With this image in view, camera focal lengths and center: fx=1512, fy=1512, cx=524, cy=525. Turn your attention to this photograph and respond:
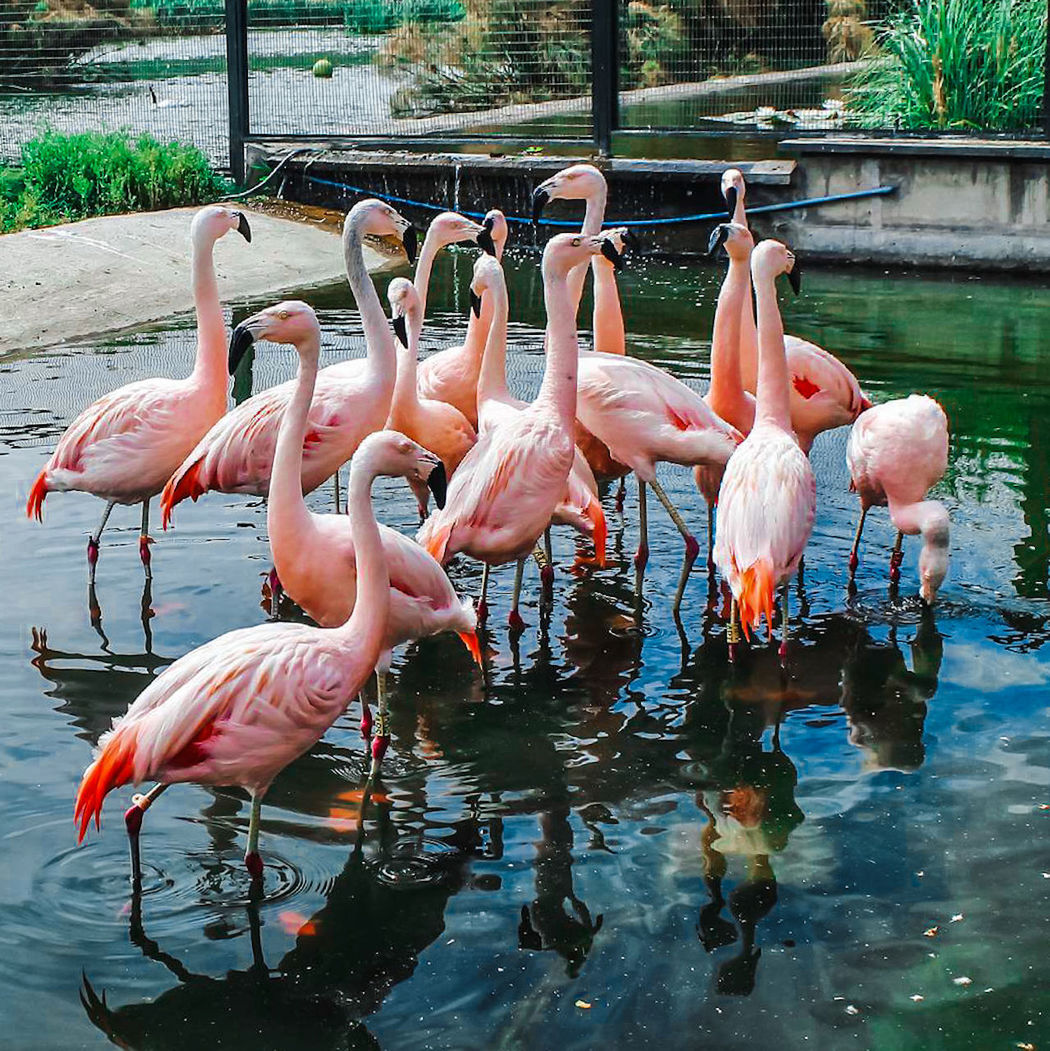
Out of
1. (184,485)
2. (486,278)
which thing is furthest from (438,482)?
(486,278)

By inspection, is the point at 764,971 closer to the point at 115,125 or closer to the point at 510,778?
the point at 510,778

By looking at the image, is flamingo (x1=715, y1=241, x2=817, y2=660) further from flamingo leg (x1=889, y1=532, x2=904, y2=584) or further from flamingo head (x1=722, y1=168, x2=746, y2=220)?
flamingo head (x1=722, y1=168, x2=746, y2=220)

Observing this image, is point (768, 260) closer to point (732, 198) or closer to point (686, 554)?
point (686, 554)

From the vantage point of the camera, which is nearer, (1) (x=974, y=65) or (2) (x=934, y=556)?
(2) (x=934, y=556)

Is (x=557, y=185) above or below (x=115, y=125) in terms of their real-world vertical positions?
below

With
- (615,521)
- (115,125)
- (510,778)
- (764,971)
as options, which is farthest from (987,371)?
(115,125)

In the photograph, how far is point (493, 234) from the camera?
6555 mm

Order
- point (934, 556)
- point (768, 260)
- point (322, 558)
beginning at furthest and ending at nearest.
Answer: point (768, 260) → point (934, 556) → point (322, 558)

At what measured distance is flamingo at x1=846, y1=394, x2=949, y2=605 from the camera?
5.24 meters

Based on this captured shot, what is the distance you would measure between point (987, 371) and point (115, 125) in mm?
11092

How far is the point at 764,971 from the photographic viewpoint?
3230 millimetres

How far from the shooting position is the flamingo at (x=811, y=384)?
242 inches

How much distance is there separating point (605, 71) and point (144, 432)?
8.54m

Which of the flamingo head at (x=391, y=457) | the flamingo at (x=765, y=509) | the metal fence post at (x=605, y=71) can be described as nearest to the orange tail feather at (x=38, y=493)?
the flamingo head at (x=391, y=457)
